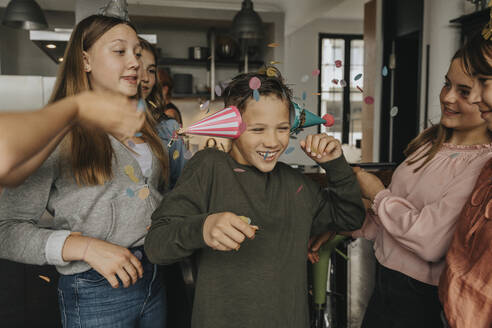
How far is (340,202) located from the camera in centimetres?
110

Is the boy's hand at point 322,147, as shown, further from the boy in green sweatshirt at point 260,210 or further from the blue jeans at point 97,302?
the blue jeans at point 97,302

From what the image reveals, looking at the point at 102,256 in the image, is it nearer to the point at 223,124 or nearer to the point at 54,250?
the point at 54,250

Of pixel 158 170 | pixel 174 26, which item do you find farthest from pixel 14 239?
pixel 174 26

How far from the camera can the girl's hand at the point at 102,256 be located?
0.97 metres

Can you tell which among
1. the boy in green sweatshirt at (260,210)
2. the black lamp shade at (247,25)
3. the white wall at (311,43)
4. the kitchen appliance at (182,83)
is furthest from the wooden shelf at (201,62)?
the boy in green sweatshirt at (260,210)

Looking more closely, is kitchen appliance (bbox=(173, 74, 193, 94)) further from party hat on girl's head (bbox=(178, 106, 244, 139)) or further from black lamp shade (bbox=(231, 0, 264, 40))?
party hat on girl's head (bbox=(178, 106, 244, 139))

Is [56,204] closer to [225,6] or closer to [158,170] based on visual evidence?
[158,170]

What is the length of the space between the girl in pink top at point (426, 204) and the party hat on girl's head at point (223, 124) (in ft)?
1.43

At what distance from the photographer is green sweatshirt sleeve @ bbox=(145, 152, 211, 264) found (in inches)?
34.7

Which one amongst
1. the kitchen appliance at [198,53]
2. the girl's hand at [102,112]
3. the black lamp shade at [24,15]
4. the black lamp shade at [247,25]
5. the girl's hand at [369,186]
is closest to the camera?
the girl's hand at [102,112]

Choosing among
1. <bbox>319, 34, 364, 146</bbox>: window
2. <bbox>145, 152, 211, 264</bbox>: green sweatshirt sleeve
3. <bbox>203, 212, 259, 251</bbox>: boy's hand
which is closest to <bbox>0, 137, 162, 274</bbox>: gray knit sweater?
<bbox>145, 152, 211, 264</bbox>: green sweatshirt sleeve

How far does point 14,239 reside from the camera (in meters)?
0.98

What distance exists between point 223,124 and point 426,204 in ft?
1.86

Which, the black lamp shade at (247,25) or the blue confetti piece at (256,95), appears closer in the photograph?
the blue confetti piece at (256,95)
